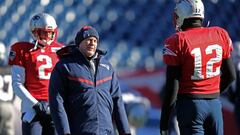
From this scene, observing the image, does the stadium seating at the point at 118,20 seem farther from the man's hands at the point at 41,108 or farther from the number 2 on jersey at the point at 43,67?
the man's hands at the point at 41,108

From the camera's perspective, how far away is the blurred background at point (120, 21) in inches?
459

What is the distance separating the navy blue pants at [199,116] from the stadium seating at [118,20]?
20.0 feet

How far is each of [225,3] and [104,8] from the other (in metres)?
1.83

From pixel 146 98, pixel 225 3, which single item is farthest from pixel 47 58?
pixel 225 3

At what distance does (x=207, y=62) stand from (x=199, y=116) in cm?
37

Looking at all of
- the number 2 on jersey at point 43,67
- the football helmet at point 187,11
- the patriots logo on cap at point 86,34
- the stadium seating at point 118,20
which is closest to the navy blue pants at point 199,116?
the football helmet at point 187,11

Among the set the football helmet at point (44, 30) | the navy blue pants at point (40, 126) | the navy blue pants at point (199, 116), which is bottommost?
the navy blue pants at point (40, 126)

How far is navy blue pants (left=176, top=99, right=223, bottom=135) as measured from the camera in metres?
5.27

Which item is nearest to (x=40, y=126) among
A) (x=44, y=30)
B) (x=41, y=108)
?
(x=41, y=108)

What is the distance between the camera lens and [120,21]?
12.2 m

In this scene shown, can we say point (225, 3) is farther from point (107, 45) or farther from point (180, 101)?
point (180, 101)

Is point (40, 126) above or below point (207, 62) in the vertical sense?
below

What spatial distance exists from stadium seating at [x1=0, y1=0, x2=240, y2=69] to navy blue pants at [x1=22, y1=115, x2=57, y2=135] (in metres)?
5.40

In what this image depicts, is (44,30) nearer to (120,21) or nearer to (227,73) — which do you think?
(227,73)
